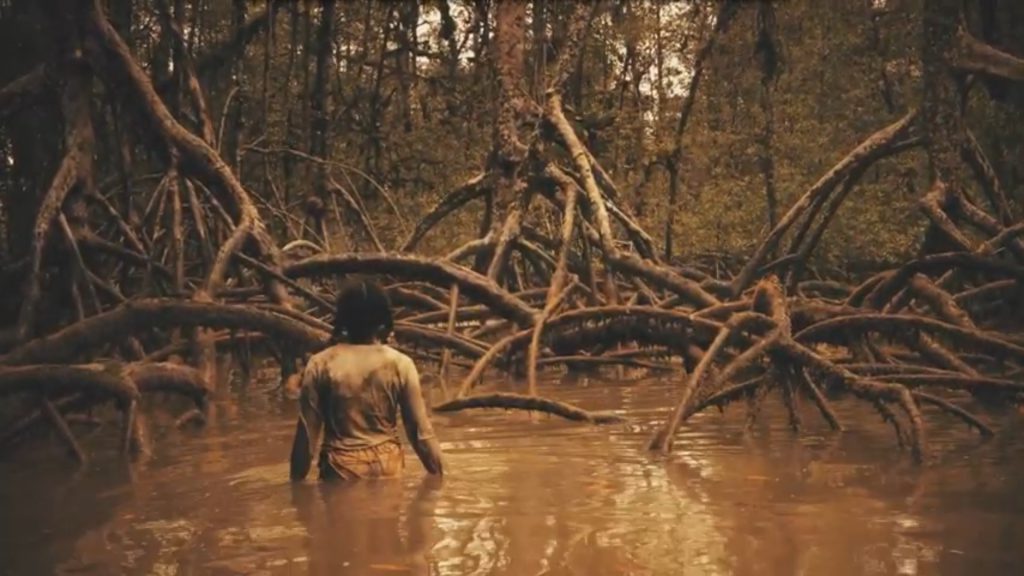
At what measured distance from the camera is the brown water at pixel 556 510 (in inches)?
167

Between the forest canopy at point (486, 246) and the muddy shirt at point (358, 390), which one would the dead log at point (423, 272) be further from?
the muddy shirt at point (358, 390)

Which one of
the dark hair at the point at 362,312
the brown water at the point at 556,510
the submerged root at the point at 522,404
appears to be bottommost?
the brown water at the point at 556,510

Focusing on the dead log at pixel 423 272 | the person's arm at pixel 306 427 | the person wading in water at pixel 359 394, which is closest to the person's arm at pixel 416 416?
the person wading in water at pixel 359 394

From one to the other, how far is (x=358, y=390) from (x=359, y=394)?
0.06ft

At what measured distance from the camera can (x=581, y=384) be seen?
35.5 feet

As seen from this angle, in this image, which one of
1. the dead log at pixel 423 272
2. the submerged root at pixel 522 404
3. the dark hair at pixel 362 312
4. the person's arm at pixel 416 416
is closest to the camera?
the dark hair at pixel 362 312

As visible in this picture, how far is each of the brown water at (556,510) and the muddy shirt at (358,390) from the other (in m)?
0.30

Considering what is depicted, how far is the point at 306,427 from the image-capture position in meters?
5.61

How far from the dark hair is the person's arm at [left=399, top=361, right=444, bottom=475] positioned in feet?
0.69

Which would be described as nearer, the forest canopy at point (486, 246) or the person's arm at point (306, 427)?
the person's arm at point (306, 427)

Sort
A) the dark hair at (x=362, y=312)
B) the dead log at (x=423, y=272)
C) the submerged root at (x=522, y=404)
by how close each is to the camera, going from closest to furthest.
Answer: the dark hair at (x=362, y=312)
the submerged root at (x=522, y=404)
the dead log at (x=423, y=272)

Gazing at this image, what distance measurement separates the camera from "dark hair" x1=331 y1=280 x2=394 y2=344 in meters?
5.41

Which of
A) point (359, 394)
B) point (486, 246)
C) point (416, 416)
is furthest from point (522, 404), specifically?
point (486, 246)

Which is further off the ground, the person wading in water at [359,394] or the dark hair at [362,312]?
the dark hair at [362,312]
